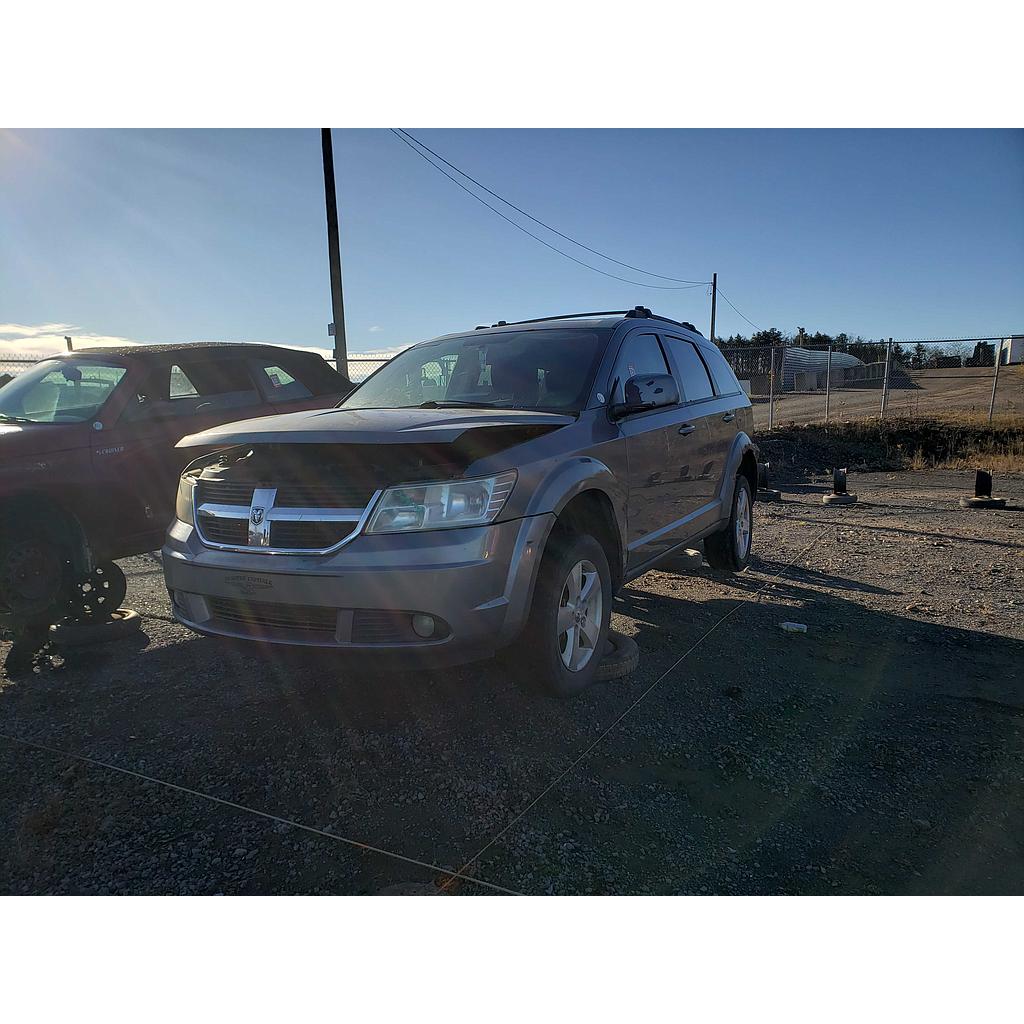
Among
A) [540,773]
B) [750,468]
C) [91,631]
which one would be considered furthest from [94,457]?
[750,468]

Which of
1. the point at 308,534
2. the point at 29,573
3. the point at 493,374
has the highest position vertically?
the point at 493,374

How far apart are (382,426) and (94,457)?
259 centimetres

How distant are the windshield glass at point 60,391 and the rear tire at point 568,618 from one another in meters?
3.41

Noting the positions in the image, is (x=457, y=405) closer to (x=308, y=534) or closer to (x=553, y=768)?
(x=308, y=534)

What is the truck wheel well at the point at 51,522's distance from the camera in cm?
443

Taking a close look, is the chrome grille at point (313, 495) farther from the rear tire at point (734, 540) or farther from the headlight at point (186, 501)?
the rear tire at point (734, 540)

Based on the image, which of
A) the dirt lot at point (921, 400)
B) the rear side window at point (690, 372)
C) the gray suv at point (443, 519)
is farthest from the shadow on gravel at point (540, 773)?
the dirt lot at point (921, 400)

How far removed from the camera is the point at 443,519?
2.96 meters

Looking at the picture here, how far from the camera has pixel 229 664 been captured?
4.25m

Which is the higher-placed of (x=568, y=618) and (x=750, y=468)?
(x=750, y=468)

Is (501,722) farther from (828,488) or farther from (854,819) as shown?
(828,488)

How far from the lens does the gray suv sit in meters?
2.94
